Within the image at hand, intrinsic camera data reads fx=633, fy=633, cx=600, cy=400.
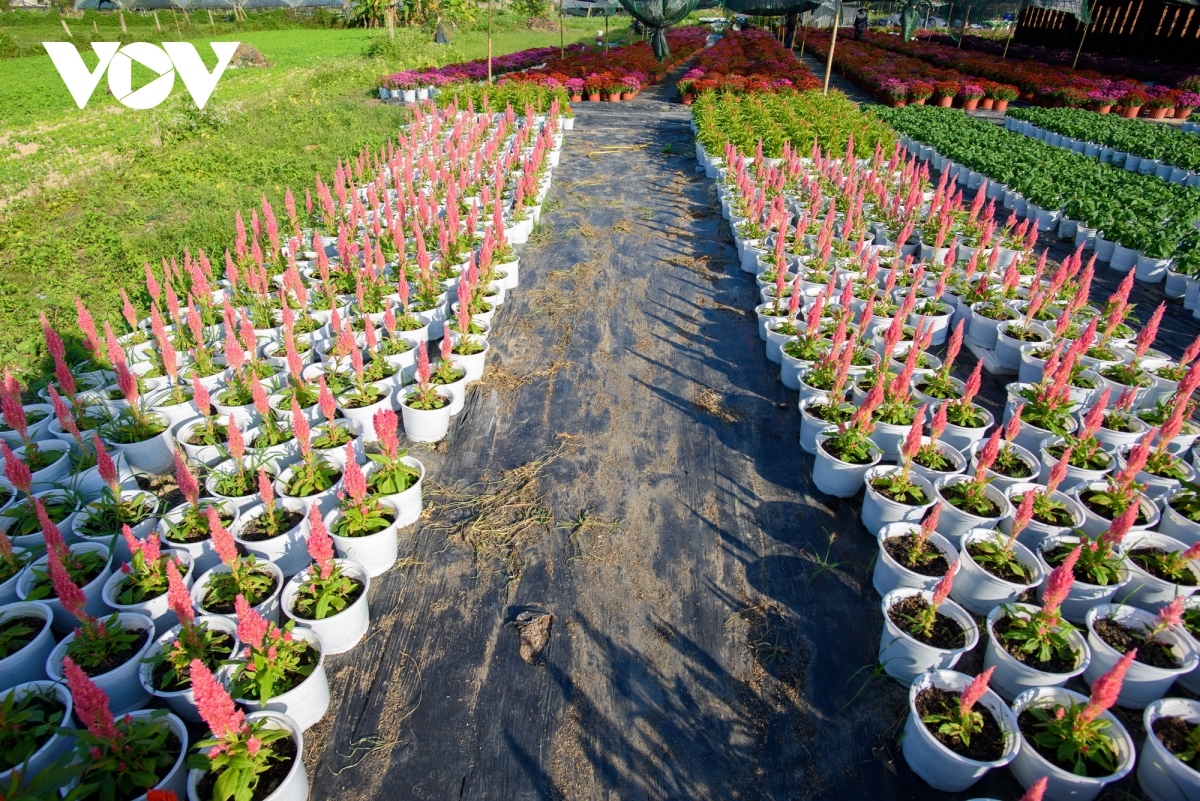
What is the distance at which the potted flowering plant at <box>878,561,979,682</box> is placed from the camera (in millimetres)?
3355

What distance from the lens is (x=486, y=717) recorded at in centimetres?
A: 335

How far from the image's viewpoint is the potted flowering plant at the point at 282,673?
301 centimetres

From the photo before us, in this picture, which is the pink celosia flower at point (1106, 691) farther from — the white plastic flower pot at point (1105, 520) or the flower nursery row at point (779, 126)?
the flower nursery row at point (779, 126)

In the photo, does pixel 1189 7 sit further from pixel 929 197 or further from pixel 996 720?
pixel 996 720

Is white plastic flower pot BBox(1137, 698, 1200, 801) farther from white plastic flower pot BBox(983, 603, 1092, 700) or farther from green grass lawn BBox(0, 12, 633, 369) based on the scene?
green grass lawn BBox(0, 12, 633, 369)

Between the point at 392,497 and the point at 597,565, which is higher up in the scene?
the point at 392,497

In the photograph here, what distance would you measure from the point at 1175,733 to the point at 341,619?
13.8 ft

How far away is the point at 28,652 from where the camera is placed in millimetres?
3264

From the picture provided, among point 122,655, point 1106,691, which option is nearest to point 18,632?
point 122,655

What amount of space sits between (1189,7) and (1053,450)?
3218 cm

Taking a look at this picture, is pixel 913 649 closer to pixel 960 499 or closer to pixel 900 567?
pixel 900 567

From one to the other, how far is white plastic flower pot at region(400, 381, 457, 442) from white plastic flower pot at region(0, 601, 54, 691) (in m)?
2.49

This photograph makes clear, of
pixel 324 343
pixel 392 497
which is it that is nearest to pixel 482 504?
pixel 392 497

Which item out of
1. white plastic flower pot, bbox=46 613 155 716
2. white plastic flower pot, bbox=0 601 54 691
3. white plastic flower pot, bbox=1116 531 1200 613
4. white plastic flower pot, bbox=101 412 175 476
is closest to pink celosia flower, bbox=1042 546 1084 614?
white plastic flower pot, bbox=1116 531 1200 613
